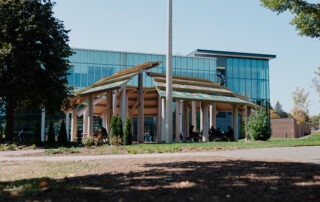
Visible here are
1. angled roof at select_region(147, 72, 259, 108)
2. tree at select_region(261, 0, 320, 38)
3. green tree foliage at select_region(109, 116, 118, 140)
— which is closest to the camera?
tree at select_region(261, 0, 320, 38)

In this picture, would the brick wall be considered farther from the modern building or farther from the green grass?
the green grass

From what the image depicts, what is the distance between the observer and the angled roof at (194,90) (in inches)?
1100

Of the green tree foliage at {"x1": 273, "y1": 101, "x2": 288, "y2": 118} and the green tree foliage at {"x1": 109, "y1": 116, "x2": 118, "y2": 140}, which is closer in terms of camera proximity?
the green tree foliage at {"x1": 109, "y1": 116, "x2": 118, "y2": 140}

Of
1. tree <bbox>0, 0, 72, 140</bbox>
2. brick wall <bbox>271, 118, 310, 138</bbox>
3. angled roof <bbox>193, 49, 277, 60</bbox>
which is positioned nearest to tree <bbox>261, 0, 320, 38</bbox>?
tree <bbox>0, 0, 72, 140</bbox>

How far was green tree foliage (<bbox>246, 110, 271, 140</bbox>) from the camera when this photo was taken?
82.9ft

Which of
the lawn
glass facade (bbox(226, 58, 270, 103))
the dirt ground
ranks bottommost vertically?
the lawn

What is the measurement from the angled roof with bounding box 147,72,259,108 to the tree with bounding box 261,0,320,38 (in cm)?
1500

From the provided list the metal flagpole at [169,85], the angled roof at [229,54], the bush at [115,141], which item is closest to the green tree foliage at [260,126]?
the metal flagpole at [169,85]

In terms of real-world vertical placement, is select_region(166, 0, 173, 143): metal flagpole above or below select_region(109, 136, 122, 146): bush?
above

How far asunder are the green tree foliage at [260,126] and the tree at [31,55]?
13.7 meters

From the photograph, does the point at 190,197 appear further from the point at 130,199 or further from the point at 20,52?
the point at 20,52

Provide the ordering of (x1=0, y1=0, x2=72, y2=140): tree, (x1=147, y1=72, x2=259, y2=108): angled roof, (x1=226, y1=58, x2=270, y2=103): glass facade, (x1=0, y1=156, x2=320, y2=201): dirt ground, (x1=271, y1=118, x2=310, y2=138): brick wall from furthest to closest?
(x1=226, y1=58, x2=270, y2=103): glass facade < (x1=271, y1=118, x2=310, y2=138): brick wall < (x1=147, y1=72, x2=259, y2=108): angled roof < (x1=0, y1=0, x2=72, y2=140): tree < (x1=0, y1=156, x2=320, y2=201): dirt ground

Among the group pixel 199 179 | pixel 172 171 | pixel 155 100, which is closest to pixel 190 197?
pixel 199 179

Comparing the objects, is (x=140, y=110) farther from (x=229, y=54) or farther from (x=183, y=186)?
(x=229, y=54)
